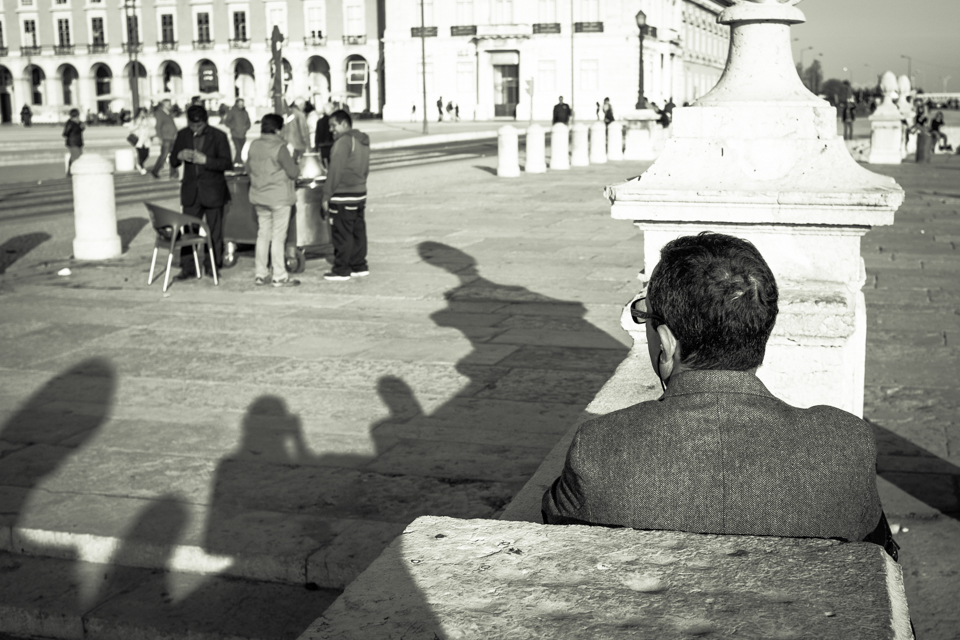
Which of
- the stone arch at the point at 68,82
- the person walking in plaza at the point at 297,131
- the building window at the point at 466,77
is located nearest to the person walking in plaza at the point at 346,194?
the person walking in plaza at the point at 297,131

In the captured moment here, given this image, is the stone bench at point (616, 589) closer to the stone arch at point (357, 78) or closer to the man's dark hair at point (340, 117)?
the man's dark hair at point (340, 117)

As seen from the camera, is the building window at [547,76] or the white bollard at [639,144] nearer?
the white bollard at [639,144]

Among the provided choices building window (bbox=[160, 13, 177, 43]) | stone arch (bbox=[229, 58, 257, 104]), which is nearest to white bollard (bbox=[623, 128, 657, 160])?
stone arch (bbox=[229, 58, 257, 104])

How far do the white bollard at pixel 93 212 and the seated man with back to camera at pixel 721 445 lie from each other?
35.8 ft

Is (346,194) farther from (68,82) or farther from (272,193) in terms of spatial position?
(68,82)

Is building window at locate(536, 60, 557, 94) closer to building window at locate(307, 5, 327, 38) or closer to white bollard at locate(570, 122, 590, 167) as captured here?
building window at locate(307, 5, 327, 38)

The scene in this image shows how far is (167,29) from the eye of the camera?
286ft

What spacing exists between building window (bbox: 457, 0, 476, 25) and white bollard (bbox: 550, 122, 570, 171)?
5279 centimetres

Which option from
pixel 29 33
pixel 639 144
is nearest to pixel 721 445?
pixel 639 144

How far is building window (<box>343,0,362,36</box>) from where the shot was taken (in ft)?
270

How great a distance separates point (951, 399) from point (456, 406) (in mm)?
2710

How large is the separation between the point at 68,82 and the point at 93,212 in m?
86.5

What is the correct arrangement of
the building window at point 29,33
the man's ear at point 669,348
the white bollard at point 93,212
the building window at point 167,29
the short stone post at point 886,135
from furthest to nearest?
the building window at point 29,33 → the building window at point 167,29 → the short stone post at point 886,135 → the white bollard at point 93,212 → the man's ear at point 669,348

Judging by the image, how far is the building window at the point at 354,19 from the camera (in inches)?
3243
